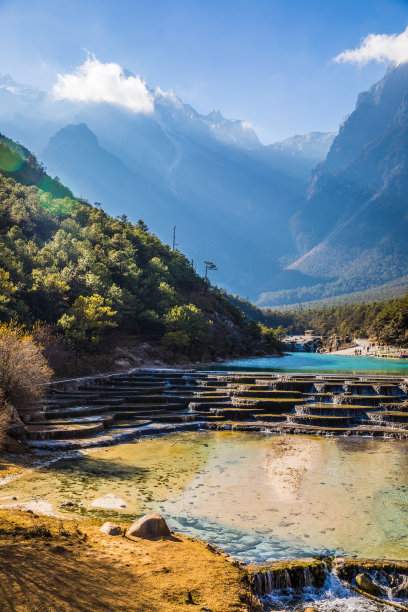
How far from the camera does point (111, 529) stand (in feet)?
47.1

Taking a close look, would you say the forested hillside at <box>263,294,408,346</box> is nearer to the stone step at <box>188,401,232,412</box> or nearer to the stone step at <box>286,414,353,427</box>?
the stone step at <box>188,401,232,412</box>

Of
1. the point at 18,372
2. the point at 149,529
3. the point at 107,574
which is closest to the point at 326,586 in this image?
the point at 149,529

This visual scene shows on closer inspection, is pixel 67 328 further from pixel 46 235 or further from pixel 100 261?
pixel 46 235

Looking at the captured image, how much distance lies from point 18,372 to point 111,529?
45.7 feet

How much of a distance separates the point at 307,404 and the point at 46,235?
61577 mm

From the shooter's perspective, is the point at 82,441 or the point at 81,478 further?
the point at 82,441

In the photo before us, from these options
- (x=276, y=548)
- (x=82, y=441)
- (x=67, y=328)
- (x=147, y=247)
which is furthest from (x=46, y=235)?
(x=276, y=548)

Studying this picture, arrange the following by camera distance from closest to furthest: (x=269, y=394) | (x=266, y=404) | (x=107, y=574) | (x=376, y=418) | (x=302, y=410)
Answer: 1. (x=107, y=574)
2. (x=376, y=418)
3. (x=302, y=410)
4. (x=266, y=404)
5. (x=269, y=394)

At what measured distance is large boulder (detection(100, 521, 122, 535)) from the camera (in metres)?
14.3

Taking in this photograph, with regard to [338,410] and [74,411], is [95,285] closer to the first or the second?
[74,411]

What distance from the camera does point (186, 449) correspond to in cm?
2803

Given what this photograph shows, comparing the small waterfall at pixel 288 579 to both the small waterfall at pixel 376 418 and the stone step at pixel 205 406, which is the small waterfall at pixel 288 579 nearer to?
the small waterfall at pixel 376 418

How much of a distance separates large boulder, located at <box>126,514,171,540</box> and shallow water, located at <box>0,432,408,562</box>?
74.5 inches

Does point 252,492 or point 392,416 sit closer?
point 252,492
